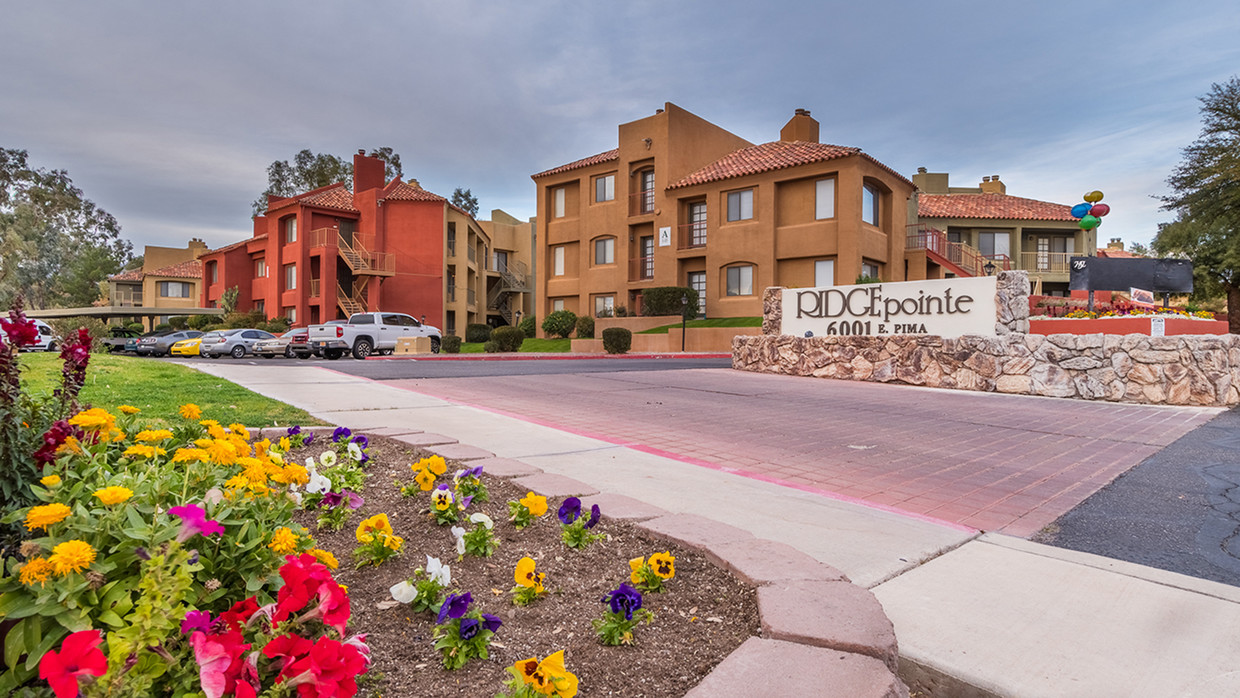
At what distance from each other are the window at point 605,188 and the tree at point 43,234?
1584 inches

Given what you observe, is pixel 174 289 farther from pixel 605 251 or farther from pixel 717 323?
pixel 717 323

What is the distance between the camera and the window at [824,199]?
29.3m

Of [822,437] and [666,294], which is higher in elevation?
[666,294]

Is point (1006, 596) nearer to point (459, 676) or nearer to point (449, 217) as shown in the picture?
point (459, 676)

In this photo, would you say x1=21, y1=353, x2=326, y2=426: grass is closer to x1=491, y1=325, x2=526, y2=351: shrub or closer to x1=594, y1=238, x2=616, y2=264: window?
x1=491, y1=325, x2=526, y2=351: shrub

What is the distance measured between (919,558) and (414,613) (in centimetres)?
252

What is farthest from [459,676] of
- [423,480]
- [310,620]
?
[423,480]

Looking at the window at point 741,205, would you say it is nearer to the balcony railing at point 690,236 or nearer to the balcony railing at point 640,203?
the balcony railing at point 690,236

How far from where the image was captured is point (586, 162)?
37.5 meters

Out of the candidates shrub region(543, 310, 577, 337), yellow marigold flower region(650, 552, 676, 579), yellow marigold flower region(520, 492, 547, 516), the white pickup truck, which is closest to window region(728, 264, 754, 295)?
shrub region(543, 310, 577, 337)

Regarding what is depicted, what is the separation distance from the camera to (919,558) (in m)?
3.51

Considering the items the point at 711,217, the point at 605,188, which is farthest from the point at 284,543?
the point at 605,188

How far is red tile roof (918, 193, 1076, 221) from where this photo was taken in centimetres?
4238

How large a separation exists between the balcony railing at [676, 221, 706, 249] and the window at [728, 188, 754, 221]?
74.1 inches
